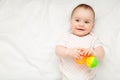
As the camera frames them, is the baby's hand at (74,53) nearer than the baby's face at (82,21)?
Yes

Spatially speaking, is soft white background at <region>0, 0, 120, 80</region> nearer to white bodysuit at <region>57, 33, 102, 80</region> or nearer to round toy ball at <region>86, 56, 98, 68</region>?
white bodysuit at <region>57, 33, 102, 80</region>

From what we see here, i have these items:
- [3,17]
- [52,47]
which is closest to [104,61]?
[52,47]

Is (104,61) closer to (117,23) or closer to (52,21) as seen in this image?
(117,23)

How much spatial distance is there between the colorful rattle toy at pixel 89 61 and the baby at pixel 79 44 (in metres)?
0.05

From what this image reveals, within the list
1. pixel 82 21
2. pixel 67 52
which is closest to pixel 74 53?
pixel 67 52

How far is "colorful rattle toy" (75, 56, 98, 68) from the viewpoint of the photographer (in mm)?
1209

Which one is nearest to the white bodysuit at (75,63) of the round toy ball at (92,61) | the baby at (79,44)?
the baby at (79,44)

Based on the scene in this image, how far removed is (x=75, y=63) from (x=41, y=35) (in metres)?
0.25

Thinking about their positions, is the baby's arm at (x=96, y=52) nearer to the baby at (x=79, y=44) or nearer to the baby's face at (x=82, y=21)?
the baby at (x=79, y=44)

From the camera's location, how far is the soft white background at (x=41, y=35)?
139 cm

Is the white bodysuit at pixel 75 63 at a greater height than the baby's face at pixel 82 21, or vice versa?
the baby's face at pixel 82 21

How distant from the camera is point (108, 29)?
1.45 meters

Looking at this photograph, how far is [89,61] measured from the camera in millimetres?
1215

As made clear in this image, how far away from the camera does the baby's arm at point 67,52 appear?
49.8 inches
